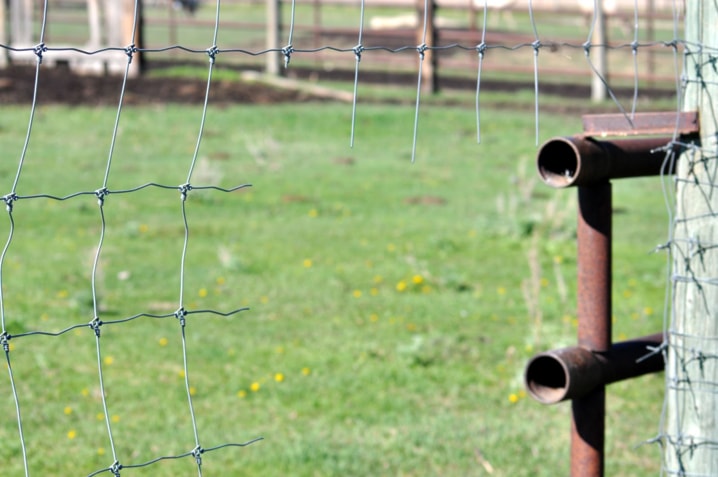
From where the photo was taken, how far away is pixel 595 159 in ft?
8.63

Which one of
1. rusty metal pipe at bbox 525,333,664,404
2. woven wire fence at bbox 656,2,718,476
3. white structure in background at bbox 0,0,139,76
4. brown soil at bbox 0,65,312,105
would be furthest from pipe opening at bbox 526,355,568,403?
white structure in background at bbox 0,0,139,76

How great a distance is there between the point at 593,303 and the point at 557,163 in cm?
37

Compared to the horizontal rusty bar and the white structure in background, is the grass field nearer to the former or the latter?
the horizontal rusty bar

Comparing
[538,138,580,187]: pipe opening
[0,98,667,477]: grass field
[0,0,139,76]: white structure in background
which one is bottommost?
[0,98,667,477]: grass field

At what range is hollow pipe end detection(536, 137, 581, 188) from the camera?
267 cm

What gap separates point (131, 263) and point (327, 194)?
2887 millimetres

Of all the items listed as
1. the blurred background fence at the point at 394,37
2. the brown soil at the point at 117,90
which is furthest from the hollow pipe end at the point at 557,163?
the brown soil at the point at 117,90

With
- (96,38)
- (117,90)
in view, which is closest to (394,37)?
(96,38)

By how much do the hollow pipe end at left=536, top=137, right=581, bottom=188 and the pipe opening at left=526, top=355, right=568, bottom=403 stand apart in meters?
0.44

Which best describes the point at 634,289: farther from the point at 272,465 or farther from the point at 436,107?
the point at 436,107

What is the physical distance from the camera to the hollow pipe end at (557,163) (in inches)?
105

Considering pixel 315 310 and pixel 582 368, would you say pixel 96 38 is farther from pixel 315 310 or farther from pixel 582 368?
pixel 582 368

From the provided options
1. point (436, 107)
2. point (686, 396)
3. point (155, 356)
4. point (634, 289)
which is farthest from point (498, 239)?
point (436, 107)

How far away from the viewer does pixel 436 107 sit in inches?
629
